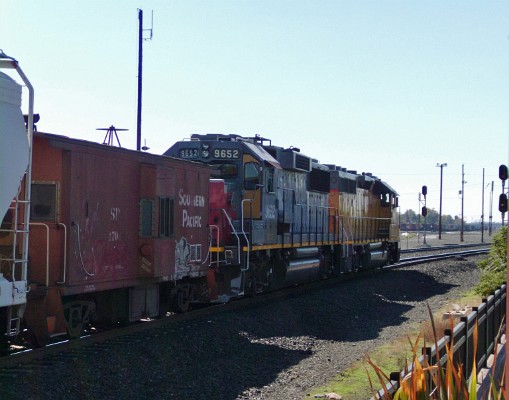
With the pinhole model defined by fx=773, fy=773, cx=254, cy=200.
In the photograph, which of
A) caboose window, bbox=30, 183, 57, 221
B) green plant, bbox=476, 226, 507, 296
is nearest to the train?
caboose window, bbox=30, 183, 57, 221

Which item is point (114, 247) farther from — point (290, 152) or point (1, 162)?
point (290, 152)

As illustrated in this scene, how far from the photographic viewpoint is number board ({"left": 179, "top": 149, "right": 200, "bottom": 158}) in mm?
19181

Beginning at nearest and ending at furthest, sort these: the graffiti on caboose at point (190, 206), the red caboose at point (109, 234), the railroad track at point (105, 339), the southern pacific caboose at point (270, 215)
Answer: the railroad track at point (105, 339)
the red caboose at point (109, 234)
the graffiti on caboose at point (190, 206)
the southern pacific caboose at point (270, 215)

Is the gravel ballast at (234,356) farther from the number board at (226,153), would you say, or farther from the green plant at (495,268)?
the number board at (226,153)

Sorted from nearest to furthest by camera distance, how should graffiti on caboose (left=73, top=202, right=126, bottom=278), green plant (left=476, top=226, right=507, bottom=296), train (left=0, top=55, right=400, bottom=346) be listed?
train (left=0, top=55, right=400, bottom=346) → graffiti on caboose (left=73, top=202, right=126, bottom=278) → green plant (left=476, top=226, right=507, bottom=296)

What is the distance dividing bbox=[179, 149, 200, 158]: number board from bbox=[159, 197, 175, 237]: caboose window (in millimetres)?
4875

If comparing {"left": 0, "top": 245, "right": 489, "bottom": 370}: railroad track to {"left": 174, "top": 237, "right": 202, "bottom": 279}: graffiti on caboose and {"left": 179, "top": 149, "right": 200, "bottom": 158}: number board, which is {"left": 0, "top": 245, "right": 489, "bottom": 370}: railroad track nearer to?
{"left": 174, "top": 237, "right": 202, "bottom": 279}: graffiti on caboose

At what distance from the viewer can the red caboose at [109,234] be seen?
36.0 feet

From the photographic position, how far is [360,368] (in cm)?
1134

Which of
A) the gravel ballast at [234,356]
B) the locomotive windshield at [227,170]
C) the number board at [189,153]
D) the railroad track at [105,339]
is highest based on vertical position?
the number board at [189,153]

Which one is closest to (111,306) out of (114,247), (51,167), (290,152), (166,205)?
(114,247)

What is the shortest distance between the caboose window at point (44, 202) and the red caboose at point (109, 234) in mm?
14

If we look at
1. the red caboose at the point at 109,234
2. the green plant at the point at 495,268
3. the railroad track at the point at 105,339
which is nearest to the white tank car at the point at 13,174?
the railroad track at the point at 105,339

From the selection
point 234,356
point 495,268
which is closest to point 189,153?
point 234,356
